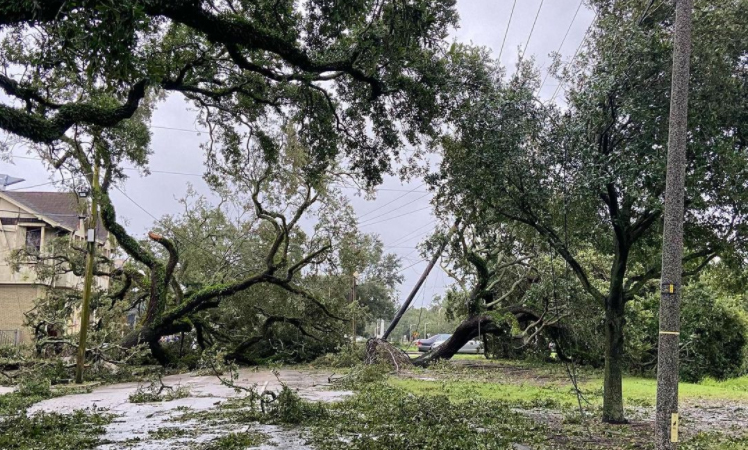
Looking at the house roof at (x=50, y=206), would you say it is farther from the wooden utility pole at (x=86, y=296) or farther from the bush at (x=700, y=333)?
the bush at (x=700, y=333)

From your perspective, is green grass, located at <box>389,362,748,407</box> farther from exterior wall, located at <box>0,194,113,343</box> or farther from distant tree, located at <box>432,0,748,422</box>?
exterior wall, located at <box>0,194,113,343</box>

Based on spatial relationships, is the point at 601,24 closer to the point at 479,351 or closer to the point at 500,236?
the point at 500,236

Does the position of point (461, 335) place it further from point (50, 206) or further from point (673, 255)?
point (50, 206)

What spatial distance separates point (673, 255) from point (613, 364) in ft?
14.0

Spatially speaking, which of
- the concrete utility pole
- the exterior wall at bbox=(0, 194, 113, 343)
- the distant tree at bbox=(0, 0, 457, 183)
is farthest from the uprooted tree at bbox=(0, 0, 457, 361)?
the exterior wall at bbox=(0, 194, 113, 343)

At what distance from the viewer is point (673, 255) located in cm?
507

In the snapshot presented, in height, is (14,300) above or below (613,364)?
below

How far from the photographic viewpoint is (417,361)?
20703 mm

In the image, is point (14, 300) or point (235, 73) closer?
point (235, 73)

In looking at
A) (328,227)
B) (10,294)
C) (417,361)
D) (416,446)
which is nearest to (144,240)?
(10,294)

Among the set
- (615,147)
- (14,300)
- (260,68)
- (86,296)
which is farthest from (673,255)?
(14,300)

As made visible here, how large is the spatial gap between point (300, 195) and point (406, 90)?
11228 mm

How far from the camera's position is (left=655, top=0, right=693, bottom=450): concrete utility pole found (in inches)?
191

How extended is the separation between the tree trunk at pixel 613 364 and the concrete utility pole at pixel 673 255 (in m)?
3.93
